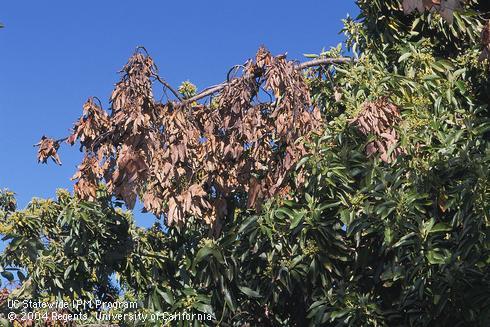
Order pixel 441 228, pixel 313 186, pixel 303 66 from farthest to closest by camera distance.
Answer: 1. pixel 303 66
2. pixel 313 186
3. pixel 441 228

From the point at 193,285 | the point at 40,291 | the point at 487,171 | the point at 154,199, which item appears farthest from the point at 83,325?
the point at 487,171

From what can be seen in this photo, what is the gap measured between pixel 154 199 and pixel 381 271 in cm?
195

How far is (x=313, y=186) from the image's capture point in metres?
6.56

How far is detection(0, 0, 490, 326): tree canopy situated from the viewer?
591 cm

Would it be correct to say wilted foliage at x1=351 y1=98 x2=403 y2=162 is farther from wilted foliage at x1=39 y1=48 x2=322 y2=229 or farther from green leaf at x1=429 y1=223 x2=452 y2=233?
green leaf at x1=429 y1=223 x2=452 y2=233

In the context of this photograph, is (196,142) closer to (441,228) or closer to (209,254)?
(209,254)

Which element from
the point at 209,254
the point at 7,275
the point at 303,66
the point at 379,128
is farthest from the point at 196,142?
the point at 7,275

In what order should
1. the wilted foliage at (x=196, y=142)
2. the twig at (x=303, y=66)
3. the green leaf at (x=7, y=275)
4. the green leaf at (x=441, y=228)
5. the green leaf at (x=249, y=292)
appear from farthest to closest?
the twig at (x=303, y=66), the green leaf at (x=249, y=292), the wilted foliage at (x=196, y=142), the green leaf at (x=441, y=228), the green leaf at (x=7, y=275)

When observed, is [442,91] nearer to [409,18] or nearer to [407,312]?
[409,18]

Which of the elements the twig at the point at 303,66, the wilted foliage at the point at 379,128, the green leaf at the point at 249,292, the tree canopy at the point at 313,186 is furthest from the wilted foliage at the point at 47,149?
the wilted foliage at the point at 379,128

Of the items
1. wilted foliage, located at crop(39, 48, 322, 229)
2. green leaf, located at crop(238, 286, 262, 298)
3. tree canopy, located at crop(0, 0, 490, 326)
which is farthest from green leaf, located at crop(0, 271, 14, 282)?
green leaf, located at crop(238, 286, 262, 298)

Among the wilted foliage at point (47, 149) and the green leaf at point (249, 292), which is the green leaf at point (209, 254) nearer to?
the green leaf at point (249, 292)

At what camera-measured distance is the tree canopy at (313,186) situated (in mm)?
5910

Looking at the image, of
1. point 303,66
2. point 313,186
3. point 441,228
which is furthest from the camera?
point 303,66
